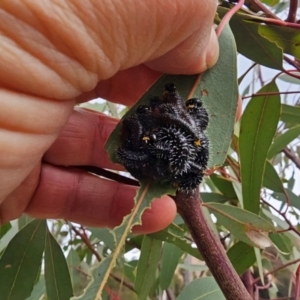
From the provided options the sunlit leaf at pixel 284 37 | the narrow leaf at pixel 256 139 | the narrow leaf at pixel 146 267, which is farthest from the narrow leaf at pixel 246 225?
the sunlit leaf at pixel 284 37

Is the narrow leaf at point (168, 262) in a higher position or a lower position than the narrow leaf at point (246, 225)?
lower

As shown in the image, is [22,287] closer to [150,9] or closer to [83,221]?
[83,221]

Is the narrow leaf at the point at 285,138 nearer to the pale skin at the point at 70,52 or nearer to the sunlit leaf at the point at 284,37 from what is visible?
the sunlit leaf at the point at 284,37

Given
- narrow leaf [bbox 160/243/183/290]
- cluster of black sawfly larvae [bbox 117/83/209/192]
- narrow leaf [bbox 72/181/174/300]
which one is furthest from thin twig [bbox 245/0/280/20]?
Answer: narrow leaf [bbox 160/243/183/290]

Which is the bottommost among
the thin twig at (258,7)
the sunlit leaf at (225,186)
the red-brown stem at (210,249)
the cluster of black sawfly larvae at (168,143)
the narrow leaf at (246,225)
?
the sunlit leaf at (225,186)

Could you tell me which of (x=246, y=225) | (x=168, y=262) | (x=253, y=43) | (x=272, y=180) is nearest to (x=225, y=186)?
(x=272, y=180)

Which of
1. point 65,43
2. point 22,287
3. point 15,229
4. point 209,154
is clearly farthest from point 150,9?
point 15,229

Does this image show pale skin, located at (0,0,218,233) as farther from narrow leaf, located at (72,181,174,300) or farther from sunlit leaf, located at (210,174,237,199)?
sunlit leaf, located at (210,174,237,199)
